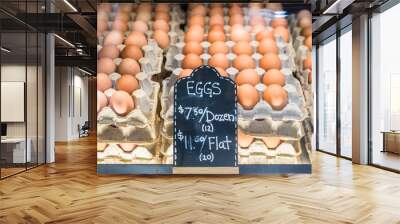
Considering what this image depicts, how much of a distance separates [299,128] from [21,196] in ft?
14.0

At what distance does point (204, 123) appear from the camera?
20.0ft

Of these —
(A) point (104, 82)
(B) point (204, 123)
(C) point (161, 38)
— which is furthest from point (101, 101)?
(B) point (204, 123)

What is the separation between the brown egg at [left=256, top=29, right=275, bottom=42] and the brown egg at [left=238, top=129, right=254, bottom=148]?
1.59 metres

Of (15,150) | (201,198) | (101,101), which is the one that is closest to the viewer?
(201,198)

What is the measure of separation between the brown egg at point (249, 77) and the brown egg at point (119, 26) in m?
2.07

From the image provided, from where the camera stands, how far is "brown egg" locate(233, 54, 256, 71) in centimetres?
605

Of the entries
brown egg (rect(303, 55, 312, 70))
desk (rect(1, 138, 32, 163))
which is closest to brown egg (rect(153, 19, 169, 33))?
brown egg (rect(303, 55, 312, 70))

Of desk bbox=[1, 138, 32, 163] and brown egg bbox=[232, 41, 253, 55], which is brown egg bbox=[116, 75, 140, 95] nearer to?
brown egg bbox=[232, 41, 253, 55]

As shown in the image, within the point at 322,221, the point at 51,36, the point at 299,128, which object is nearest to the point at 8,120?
the point at 51,36

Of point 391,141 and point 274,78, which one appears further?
point 391,141

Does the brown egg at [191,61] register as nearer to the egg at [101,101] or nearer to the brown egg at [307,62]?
the egg at [101,101]

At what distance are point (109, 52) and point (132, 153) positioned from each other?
1720mm

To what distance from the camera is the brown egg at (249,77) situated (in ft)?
19.8

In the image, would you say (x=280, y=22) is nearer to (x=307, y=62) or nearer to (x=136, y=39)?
(x=307, y=62)
